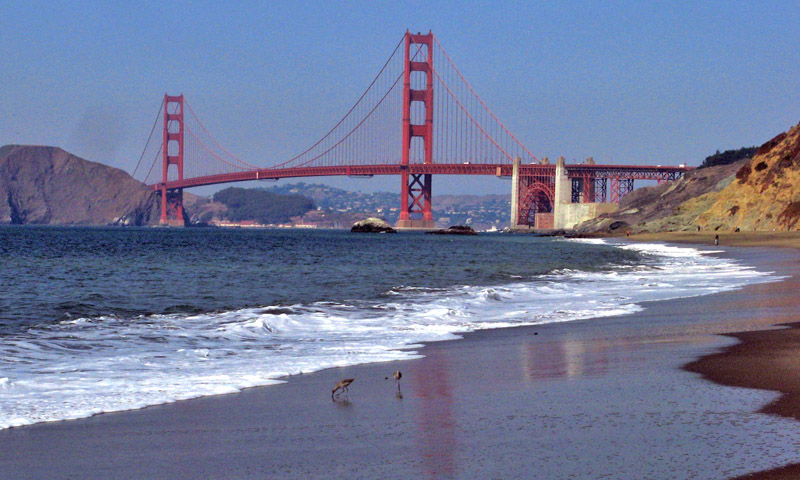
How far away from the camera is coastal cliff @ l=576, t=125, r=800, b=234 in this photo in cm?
5466

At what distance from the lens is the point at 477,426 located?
18.7ft

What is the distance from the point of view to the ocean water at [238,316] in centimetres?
774

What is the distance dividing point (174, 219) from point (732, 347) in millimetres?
143435

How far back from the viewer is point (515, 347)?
9.79 meters

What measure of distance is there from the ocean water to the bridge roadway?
7050 centimetres

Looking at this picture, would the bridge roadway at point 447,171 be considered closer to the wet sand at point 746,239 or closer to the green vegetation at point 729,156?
the green vegetation at point 729,156

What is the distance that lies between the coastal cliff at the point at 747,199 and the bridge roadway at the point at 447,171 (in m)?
23.3

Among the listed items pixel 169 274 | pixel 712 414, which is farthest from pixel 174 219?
pixel 712 414

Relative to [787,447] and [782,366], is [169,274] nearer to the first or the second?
[782,366]

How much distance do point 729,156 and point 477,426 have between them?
104609mm

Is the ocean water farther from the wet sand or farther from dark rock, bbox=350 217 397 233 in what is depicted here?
dark rock, bbox=350 217 397 233

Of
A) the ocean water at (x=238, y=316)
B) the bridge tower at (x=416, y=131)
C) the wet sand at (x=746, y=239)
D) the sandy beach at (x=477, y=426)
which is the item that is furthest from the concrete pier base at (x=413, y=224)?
the sandy beach at (x=477, y=426)

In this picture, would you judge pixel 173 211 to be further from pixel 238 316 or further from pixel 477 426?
pixel 477 426

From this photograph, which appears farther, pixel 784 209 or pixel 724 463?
→ pixel 784 209
